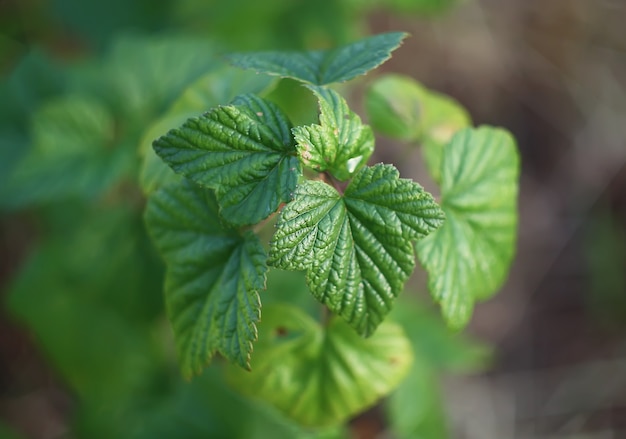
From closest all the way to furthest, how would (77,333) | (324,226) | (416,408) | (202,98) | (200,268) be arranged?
(324,226) < (200,268) < (202,98) < (416,408) < (77,333)

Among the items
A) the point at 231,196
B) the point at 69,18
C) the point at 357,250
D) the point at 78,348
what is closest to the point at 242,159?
the point at 231,196

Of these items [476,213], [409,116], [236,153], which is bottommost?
[476,213]

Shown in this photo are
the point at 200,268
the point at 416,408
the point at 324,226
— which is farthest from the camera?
the point at 416,408

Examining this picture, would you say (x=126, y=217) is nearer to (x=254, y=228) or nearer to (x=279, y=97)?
(x=279, y=97)

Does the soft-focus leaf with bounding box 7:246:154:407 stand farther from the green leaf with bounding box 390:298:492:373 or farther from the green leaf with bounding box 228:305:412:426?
the green leaf with bounding box 228:305:412:426

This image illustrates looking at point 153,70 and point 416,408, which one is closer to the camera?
point 153,70

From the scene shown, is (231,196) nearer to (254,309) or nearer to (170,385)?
(254,309)

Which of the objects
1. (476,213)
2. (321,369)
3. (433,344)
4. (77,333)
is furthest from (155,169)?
(433,344)
